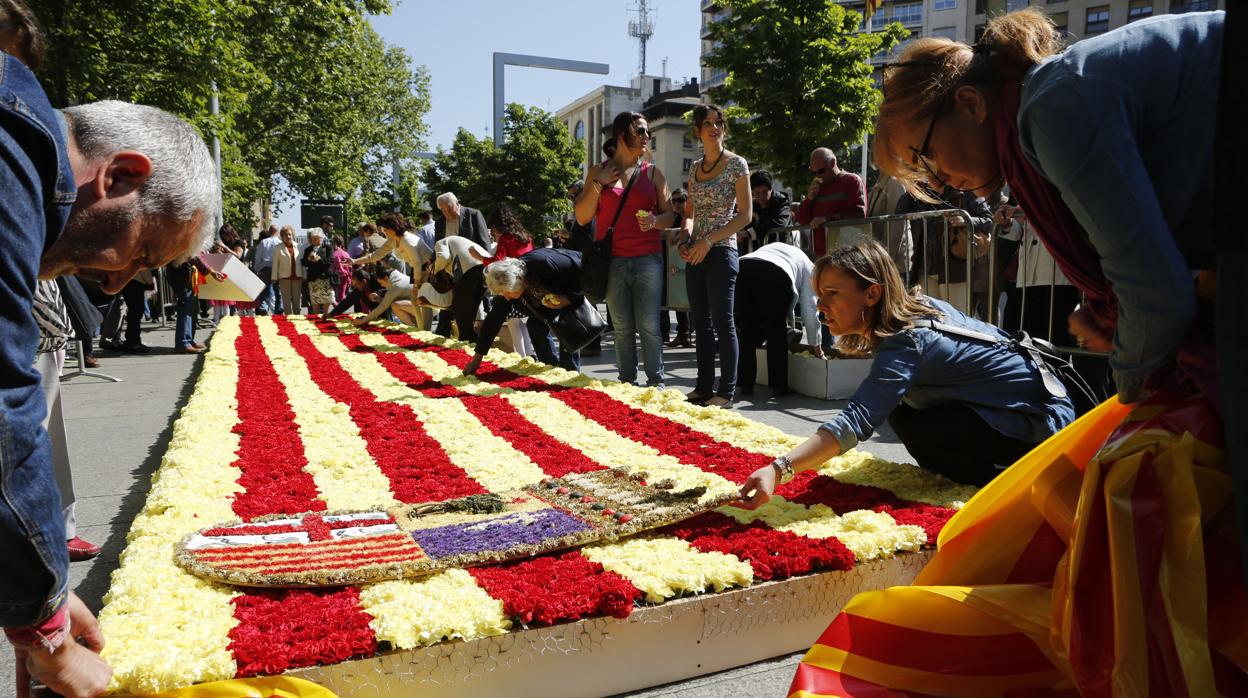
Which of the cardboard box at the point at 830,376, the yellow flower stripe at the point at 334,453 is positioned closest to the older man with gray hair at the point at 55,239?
the yellow flower stripe at the point at 334,453

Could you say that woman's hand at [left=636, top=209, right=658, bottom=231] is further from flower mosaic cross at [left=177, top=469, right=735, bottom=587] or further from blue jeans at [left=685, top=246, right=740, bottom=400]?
flower mosaic cross at [left=177, top=469, right=735, bottom=587]

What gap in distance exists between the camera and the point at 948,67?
69.5 inches

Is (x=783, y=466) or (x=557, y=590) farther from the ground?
(x=783, y=466)

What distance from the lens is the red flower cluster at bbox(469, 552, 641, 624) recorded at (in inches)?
82.2

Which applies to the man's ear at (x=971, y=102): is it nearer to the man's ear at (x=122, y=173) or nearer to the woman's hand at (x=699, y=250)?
the man's ear at (x=122, y=173)

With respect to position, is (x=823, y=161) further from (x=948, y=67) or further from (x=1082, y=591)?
(x=1082, y=591)

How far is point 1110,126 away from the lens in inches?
56.4

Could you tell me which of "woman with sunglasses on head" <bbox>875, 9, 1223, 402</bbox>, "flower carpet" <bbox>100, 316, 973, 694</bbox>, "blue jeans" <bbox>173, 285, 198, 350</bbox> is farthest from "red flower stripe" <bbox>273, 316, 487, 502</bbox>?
"blue jeans" <bbox>173, 285, 198, 350</bbox>

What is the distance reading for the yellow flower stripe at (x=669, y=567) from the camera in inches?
88.2

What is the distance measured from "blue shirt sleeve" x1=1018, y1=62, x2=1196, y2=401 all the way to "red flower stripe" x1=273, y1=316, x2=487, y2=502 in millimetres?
2378

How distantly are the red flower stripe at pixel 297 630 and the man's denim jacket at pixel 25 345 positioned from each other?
557 millimetres

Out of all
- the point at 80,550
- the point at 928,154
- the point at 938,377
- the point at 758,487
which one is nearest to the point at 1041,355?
the point at 938,377

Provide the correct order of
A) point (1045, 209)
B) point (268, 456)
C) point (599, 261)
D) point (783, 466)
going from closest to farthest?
point (1045, 209) < point (783, 466) < point (268, 456) < point (599, 261)

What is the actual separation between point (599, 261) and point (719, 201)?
908 millimetres
